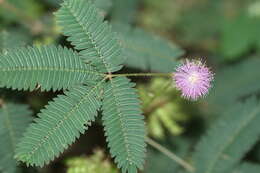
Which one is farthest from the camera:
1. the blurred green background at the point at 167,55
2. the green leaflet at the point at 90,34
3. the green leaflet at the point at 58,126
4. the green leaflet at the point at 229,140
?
the blurred green background at the point at 167,55

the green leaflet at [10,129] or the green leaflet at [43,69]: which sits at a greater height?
the green leaflet at [43,69]

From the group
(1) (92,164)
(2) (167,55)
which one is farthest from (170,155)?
(2) (167,55)

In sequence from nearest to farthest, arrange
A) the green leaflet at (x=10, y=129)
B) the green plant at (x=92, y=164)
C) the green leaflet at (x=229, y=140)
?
the green leaflet at (x=10, y=129) < the green plant at (x=92, y=164) < the green leaflet at (x=229, y=140)

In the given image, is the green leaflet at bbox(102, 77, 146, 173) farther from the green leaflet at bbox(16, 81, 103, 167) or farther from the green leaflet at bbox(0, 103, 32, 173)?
the green leaflet at bbox(0, 103, 32, 173)

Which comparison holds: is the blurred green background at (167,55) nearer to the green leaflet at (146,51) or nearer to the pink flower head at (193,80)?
the green leaflet at (146,51)

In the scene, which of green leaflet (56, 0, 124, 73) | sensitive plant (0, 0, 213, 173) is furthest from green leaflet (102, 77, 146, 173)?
green leaflet (56, 0, 124, 73)

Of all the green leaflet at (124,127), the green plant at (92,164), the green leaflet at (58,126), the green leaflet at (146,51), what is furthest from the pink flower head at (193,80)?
the green plant at (92,164)
